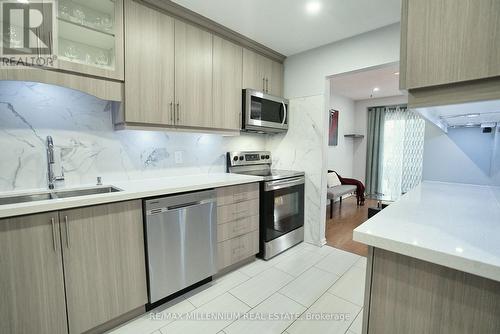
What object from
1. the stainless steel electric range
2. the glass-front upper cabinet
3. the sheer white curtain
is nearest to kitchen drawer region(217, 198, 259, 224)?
the stainless steel electric range

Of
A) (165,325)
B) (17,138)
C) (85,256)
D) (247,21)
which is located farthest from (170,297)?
(247,21)

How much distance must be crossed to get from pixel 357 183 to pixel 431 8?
188 inches

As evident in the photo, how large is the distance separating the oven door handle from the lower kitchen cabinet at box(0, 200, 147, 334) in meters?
1.30

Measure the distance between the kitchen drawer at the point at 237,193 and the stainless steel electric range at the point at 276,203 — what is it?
0.12 meters

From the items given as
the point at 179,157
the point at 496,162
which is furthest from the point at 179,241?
the point at 496,162

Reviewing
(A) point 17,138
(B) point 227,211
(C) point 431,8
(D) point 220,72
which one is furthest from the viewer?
(D) point 220,72

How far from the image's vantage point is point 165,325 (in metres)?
1.60

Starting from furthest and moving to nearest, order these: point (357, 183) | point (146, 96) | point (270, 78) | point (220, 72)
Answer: point (357, 183) → point (270, 78) → point (220, 72) → point (146, 96)

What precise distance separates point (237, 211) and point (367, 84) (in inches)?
149

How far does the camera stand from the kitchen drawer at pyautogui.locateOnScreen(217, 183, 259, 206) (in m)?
2.10

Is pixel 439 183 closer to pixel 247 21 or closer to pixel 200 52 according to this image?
pixel 247 21

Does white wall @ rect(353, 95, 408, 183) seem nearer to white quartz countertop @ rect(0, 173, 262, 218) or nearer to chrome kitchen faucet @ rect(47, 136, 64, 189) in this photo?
white quartz countertop @ rect(0, 173, 262, 218)

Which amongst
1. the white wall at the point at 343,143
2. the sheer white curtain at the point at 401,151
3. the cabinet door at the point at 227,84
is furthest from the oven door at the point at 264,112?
the sheer white curtain at the point at 401,151

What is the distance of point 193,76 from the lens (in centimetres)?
216
